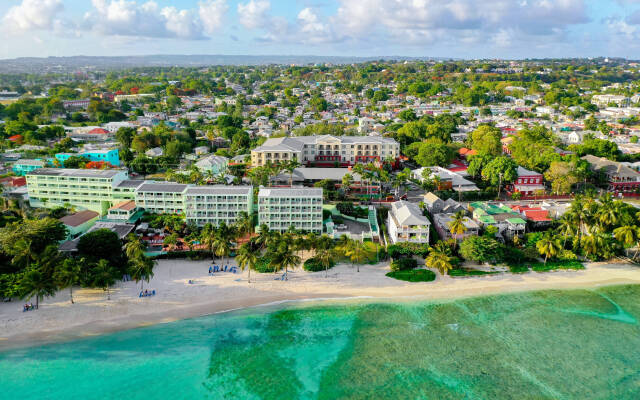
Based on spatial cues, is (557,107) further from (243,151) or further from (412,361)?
(412,361)

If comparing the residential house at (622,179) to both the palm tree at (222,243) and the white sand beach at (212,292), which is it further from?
the palm tree at (222,243)

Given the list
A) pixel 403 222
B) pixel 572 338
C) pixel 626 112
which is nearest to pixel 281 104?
pixel 626 112

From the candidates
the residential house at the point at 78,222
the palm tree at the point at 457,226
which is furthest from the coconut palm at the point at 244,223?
the palm tree at the point at 457,226

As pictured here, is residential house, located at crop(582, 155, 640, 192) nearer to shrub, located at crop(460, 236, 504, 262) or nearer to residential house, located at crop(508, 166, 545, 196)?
residential house, located at crop(508, 166, 545, 196)

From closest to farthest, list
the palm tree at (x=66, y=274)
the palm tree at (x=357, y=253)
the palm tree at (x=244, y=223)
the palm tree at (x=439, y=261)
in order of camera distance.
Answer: the palm tree at (x=66, y=274), the palm tree at (x=439, y=261), the palm tree at (x=357, y=253), the palm tree at (x=244, y=223)

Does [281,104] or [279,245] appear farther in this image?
[281,104]

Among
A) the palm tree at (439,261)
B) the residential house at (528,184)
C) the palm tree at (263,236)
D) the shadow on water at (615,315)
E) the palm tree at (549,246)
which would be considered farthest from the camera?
the residential house at (528,184)

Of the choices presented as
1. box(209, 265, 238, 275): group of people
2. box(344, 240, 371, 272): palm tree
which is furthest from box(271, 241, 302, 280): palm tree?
box(344, 240, 371, 272): palm tree
